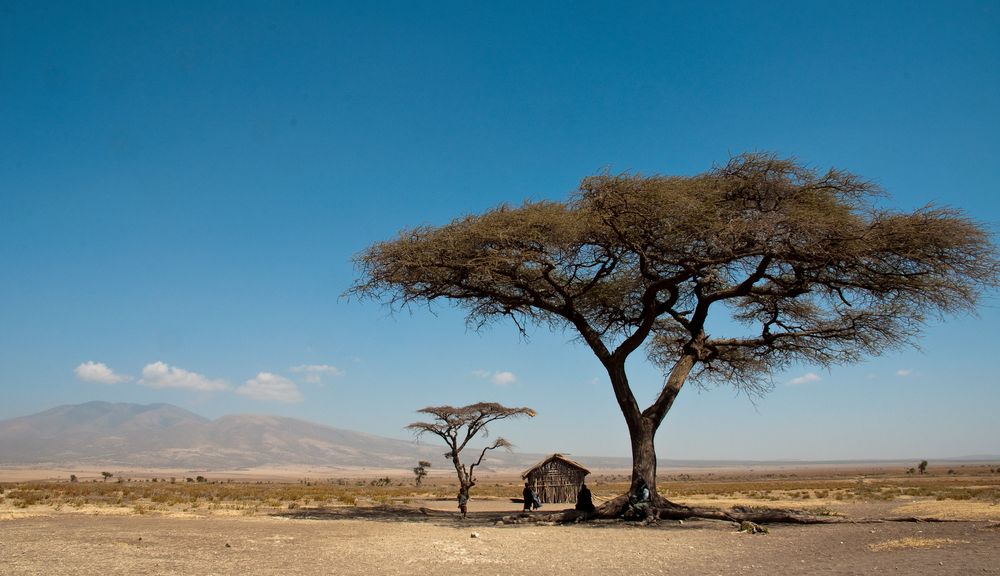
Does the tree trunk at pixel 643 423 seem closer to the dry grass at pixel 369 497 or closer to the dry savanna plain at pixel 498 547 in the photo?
the dry savanna plain at pixel 498 547

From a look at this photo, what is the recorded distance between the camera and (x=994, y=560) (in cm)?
1069

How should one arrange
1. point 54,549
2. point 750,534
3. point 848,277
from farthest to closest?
point 848,277 → point 750,534 → point 54,549

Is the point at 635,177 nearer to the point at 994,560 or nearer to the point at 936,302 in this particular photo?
the point at 936,302

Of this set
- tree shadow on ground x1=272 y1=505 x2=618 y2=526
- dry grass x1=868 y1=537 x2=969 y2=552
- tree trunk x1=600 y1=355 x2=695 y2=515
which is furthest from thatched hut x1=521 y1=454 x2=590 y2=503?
dry grass x1=868 y1=537 x2=969 y2=552

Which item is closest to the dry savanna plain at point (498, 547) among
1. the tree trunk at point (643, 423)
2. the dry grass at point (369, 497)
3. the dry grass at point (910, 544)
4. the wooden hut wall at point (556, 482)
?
the dry grass at point (910, 544)

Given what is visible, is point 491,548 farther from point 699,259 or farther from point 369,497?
point 369,497

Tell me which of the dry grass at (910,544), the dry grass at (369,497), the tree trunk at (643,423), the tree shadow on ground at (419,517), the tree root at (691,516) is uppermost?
the tree trunk at (643,423)

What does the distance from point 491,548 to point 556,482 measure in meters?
23.9

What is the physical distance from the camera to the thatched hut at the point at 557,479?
36.6 metres

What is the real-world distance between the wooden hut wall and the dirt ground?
18147mm

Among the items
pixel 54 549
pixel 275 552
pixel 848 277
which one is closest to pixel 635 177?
pixel 848 277

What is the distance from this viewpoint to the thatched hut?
36.6 m

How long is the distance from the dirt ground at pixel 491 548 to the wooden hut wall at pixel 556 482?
18147 mm

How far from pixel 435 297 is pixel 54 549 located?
1205cm
